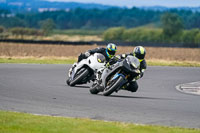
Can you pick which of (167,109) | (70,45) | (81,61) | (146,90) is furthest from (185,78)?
(70,45)

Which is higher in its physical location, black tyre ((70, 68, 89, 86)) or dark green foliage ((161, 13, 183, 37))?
black tyre ((70, 68, 89, 86))

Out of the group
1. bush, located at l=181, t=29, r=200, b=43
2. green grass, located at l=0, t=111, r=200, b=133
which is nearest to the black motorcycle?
green grass, located at l=0, t=111, r=200, b=133

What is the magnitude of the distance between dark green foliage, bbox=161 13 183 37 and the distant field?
72902mm

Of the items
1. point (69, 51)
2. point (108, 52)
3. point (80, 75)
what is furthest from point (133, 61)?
point (69, 51)

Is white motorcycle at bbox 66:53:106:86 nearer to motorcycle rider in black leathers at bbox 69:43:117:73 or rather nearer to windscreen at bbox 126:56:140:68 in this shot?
motorcycle rider in black leathers at bbox 69:43:117:73

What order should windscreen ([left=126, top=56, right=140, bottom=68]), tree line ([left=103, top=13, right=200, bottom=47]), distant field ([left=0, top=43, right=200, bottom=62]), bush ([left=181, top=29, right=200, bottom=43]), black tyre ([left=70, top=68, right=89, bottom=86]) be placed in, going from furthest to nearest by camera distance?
1. tree line ([left=103, top=13, right=200, bottom=47])
2. bush ([left=181, top=29, right=200, bottom=43])
3. distant field ([left=0, top=43, right=200, bottom=62])
4. black tyre ([left=70, top=68, right=89, bottom=86])
5. windscreen ([left=126, top=56, right=140, bottom=68])

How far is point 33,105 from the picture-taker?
491 inches

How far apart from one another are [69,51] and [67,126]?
37.7 metres

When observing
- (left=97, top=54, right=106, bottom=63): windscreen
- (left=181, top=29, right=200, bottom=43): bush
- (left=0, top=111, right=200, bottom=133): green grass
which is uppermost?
(left=0, top=111, right=200, bottom=133): green grass

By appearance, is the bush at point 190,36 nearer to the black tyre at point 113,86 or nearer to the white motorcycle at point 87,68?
the white motorcycle at point 87,68

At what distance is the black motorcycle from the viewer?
13.9m

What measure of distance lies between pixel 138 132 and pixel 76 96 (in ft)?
18.4

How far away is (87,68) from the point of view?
1662cm

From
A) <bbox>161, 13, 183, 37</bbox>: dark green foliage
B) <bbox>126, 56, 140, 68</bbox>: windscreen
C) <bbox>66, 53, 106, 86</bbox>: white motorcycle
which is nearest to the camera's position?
<bbox>126, 56, 140, 68</bbox>: windscreen
